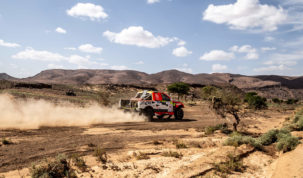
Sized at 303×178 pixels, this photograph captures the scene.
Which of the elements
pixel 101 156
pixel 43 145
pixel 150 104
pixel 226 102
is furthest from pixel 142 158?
pixel 150 104

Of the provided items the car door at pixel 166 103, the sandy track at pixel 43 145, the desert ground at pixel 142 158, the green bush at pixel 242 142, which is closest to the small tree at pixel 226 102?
the desert ground at pixel 142 158

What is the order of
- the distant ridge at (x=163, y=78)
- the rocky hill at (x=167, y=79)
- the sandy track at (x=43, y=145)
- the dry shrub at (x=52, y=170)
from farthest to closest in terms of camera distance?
the distant ridge at (x=163, y=78) < the rocky hill at (x=167, y=79) < the sandy track at (x=43, y=145) < the dry shrub at (x=52, y=170)

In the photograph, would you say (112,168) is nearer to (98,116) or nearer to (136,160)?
(136,160)

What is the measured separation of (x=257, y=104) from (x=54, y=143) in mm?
37655

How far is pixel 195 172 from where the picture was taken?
5.47 metres

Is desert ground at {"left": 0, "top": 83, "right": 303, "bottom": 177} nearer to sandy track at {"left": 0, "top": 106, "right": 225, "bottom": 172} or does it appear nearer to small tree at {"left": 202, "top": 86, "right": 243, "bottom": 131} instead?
sandy track at {"left": 0, "top": 106, "right": 225, "bottom": 172}

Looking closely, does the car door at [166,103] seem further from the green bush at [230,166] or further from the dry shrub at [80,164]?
the dry shrub at [80,164]

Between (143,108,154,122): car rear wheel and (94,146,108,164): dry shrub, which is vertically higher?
(143,108,154,122): car rear wheel

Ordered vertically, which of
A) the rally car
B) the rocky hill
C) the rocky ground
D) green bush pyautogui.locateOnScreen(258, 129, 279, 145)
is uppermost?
the rocky hill

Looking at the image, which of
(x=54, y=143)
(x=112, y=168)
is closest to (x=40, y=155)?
(x=54, y=143)

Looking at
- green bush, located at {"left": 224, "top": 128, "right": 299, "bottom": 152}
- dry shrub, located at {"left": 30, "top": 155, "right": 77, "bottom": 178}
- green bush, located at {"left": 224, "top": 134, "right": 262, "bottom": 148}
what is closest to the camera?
dry shrub, located at {"left": 30, "top": 155, "right": 77, "bottom": 178}

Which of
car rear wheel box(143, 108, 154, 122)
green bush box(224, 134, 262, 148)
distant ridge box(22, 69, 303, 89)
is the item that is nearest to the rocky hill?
distant ridge box(22, 69, 303, 89)

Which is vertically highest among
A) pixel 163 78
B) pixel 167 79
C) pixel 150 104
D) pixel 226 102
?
pixel 163 78

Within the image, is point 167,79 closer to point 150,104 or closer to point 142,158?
point 150,104
